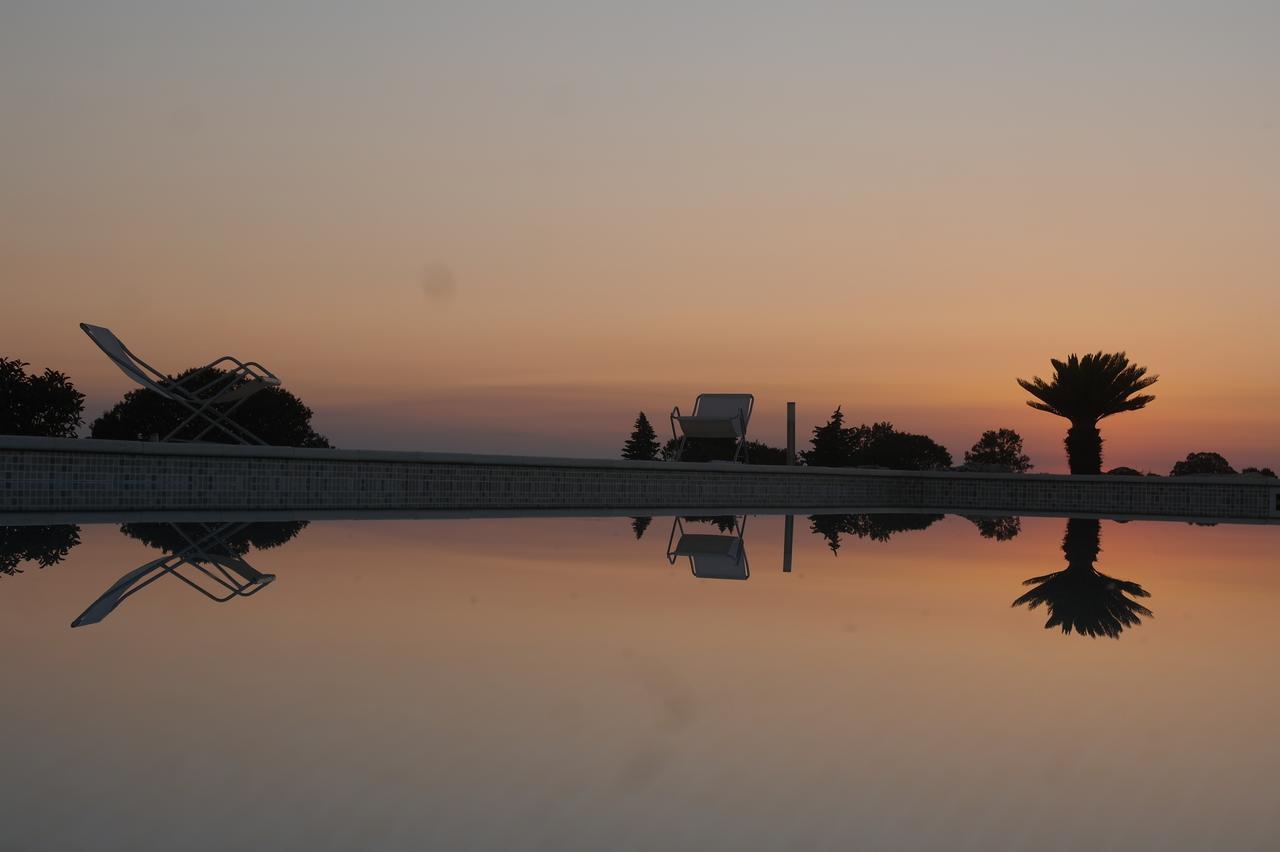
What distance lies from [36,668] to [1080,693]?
3.14 meters

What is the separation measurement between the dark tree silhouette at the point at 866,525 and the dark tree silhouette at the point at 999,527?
0.51 meters

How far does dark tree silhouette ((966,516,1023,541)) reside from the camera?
11.6 metres

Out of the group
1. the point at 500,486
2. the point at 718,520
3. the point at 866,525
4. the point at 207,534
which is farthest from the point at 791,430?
the point at 207,534

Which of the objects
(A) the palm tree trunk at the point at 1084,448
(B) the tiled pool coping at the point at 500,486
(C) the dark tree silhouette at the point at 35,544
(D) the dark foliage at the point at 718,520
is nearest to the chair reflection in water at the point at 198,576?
(C) the dark tree silhouette at the point at 35,544

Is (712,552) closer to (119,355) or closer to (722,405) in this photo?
(119,355)

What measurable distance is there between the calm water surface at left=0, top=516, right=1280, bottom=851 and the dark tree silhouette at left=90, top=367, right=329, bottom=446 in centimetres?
2445

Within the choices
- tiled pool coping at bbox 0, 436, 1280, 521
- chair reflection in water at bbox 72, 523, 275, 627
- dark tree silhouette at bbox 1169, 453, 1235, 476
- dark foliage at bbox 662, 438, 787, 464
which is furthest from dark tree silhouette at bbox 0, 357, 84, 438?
dark tree silhouette at bbox 1169, 453, 1235, 476

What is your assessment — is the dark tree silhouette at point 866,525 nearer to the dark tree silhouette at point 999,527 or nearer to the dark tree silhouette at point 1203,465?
the dark tree silhouette at point 999,527

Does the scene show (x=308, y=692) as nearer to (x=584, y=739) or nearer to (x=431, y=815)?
(x=584, y=739)

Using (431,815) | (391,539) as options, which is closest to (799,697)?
(431,815)

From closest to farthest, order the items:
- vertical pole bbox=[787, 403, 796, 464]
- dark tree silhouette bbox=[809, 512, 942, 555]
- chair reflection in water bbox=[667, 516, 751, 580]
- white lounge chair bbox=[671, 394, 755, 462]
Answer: chair reflection in water bbox=[667, 516, 751, 580]
dark tree silhouette bbox=[809, 512, 942, 555]
white lounge chair bbox=[671, 394, 755, 462]
vertical pole bbox=[787, 403, 796, 464]

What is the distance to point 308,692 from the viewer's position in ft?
11.3

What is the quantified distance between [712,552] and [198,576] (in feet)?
11.9

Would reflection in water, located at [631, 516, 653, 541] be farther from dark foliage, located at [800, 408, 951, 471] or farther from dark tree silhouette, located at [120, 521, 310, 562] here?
dark foliage, located at [800, 408, 951, 471]
